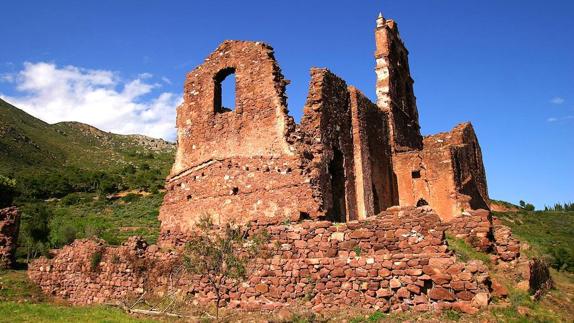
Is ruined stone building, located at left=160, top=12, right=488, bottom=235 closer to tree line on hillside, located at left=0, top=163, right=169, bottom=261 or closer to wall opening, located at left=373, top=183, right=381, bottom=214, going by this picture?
wall opening, located at left=373, top=183, right=381, bottom=214

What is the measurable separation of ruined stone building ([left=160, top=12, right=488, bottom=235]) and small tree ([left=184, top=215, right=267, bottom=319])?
1.12m

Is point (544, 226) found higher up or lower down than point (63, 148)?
lower down

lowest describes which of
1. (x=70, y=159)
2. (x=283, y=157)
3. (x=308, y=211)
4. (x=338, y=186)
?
(x=308, y=211)

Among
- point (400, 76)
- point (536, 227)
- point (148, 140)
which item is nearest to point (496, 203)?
point (536, 227)

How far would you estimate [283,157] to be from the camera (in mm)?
12547

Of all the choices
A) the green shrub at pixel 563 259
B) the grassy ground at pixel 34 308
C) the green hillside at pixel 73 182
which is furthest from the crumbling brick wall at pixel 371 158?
the green hillside at pixel 73 182

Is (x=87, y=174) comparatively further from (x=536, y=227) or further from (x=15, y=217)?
(x=536, y=227)

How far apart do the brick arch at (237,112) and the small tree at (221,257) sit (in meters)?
2.90

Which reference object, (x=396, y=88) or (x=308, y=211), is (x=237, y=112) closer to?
(x=308, y=211)

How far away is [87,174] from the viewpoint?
51.4 m

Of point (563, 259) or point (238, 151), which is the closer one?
point (238, 151)

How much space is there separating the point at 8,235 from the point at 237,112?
10477 millimetres

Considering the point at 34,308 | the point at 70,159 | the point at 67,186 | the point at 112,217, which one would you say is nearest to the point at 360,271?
the point at 34,308

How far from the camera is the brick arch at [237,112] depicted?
13.1m
